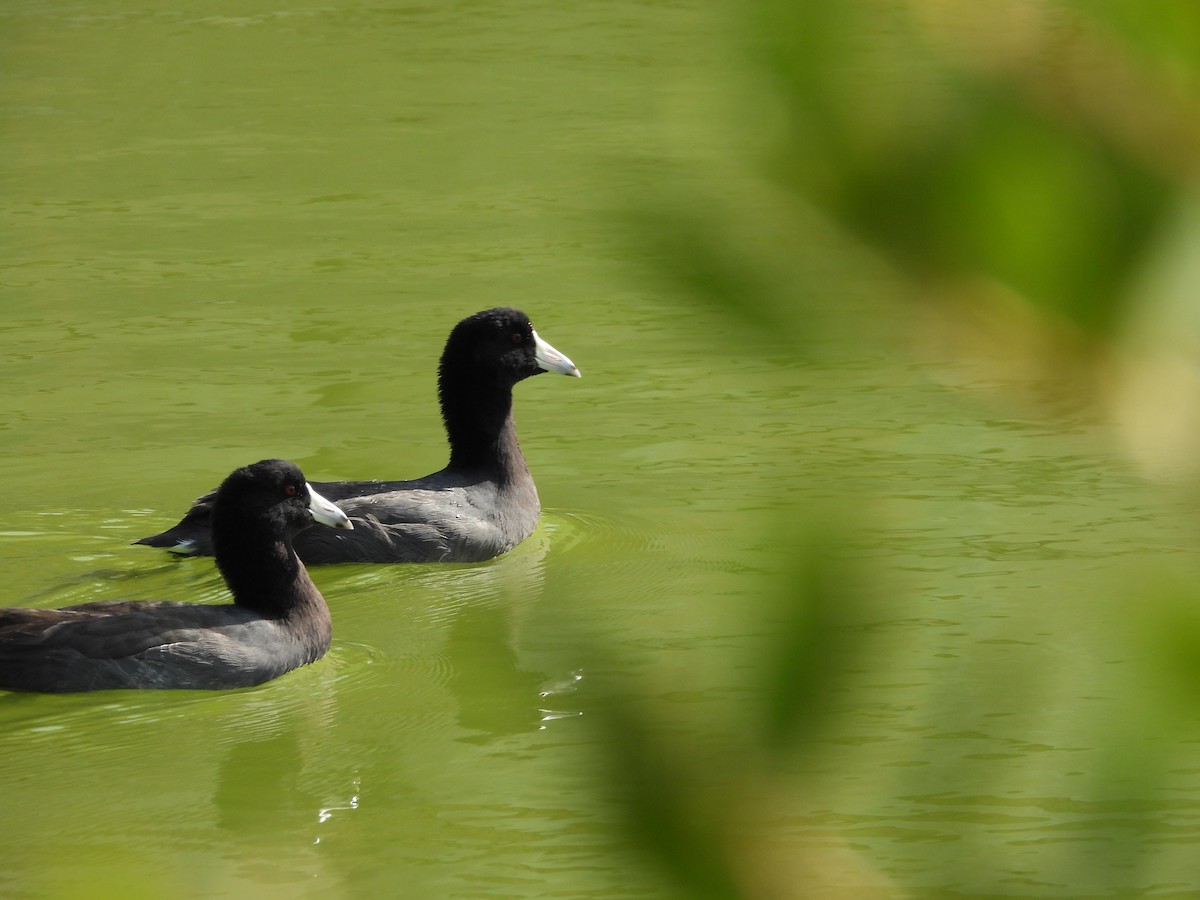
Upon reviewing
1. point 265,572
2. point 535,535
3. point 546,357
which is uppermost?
point 546,357

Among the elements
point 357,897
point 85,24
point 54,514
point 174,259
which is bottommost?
point 357,897

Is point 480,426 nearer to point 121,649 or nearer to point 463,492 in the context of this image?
point 463,492

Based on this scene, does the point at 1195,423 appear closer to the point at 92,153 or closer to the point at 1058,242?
the point at 1058,242

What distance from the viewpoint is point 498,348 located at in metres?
8.08

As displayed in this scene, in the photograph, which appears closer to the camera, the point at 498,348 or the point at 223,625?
the point at 223,625

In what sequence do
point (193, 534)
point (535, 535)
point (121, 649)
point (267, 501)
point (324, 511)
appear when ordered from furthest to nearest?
point (535, 535) → point (193, 534) → point (324, 511) → point (267, 501) → point (121, 649)

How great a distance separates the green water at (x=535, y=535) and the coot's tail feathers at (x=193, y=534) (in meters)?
0.14

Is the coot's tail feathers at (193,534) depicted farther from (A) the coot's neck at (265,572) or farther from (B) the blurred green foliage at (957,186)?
(B) the blurred green foliage at (957,186)

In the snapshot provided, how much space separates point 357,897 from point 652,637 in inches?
79.5

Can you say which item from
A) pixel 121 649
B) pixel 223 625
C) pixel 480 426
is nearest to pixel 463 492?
pixel 480 426

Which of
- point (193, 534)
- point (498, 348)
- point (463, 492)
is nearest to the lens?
point (193, 534)

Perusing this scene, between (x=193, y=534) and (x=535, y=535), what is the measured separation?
1.54 m

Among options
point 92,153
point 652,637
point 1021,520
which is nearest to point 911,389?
point 1021,520

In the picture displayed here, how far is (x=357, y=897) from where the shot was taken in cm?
475
